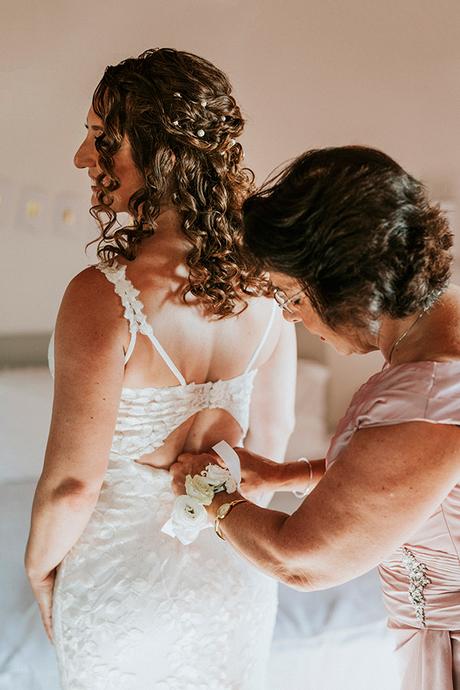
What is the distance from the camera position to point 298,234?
1.00 metres

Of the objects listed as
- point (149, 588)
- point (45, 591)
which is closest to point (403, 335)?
point (149, 588)

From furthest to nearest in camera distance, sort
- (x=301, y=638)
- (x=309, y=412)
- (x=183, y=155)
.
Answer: (x=309, y=412), (x=301, y=638), (x=183, y=155)

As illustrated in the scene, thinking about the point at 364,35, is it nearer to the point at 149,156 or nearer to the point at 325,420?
the point at 325,420

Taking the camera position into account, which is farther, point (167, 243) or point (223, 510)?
point (167, 243)

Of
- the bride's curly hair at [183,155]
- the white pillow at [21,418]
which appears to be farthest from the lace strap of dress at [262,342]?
the white pillow at [21,418]

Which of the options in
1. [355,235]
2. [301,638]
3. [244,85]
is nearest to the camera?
[355,235]

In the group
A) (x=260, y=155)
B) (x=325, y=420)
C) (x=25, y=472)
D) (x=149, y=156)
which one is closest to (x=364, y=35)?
(x=260, y=155)

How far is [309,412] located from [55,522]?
1.68m

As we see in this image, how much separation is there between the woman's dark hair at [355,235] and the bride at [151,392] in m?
0.33

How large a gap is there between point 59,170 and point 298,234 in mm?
1860

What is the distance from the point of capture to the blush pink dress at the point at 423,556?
97 cm

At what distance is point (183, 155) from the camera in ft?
4.33

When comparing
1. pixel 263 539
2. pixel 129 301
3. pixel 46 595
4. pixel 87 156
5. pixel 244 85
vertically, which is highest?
pixel 244 85

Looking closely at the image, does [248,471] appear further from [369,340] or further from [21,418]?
[21,418]
